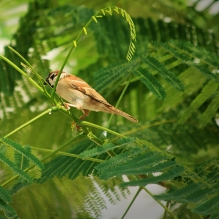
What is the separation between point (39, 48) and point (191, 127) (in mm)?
486

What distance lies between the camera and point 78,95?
3.19 ft

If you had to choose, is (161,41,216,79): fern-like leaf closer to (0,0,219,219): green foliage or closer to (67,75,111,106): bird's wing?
(0,0,219,219): green foliage

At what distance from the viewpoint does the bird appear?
0.96 m

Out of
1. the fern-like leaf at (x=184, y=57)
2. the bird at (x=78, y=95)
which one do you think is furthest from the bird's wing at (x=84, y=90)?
the fern-like leaf at (x=184, y=57)

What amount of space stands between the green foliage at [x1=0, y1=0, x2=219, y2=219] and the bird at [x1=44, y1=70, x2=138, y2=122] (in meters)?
0.02

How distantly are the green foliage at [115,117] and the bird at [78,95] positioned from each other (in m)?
0.02

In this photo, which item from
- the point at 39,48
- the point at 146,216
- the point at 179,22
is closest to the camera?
the point at 146,216

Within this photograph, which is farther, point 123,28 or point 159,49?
point 123,28

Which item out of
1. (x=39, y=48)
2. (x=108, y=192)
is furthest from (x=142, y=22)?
(x=108, y=192)

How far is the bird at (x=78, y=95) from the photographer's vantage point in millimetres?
961

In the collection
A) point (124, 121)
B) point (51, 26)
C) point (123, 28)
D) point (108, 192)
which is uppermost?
point (51, 26)

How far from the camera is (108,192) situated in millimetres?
1282

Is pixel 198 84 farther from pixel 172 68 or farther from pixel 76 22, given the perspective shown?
pixel 76 22

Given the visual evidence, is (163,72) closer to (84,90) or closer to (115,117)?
(84,90)
